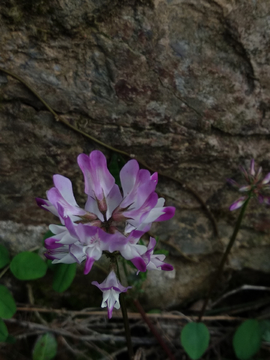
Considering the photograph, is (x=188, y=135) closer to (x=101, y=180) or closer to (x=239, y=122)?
(x=239, y=122)

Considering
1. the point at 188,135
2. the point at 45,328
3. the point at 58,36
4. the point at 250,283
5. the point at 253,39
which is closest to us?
the point at 58,36

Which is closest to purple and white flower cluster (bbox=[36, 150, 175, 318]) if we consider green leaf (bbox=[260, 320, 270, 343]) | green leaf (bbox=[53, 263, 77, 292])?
green leaf (bbox=[53, 263, 77, 292])

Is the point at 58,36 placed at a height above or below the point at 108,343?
above

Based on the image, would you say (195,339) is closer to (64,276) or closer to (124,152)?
(64,276)

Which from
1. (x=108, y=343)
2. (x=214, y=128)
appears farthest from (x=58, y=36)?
(x=108, y=343)

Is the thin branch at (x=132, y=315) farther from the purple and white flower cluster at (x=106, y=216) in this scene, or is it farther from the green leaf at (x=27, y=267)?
the purple and white flower cluster at (x=106, y=216)

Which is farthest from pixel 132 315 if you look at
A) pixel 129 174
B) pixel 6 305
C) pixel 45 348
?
pixel 129 174
